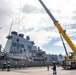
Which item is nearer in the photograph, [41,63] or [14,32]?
[14,32]

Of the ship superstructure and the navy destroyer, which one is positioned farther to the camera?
the ship superstructure

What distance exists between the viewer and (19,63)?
4706 centimetres

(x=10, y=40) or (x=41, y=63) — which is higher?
(x=10, y=40)

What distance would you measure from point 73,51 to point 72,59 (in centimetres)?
160

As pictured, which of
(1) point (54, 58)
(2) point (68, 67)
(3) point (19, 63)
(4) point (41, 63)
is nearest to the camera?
(2) point (68, 67)

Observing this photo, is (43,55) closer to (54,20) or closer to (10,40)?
(10,40)

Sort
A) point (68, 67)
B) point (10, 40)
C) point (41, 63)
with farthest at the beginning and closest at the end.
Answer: point (41, 63), point (10, 40), point (68, 67)

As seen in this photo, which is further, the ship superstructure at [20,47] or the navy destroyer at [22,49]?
the ship superstructure at [20,47]

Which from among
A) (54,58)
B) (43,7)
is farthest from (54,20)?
(54,58)

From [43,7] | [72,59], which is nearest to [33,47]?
[43,7]

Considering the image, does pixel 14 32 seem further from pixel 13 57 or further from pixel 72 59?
pixel 72 59

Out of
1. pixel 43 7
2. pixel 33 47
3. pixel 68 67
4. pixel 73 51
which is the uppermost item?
pixel 43 7

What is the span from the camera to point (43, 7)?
43.0 metres

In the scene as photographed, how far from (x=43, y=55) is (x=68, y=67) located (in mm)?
29329
